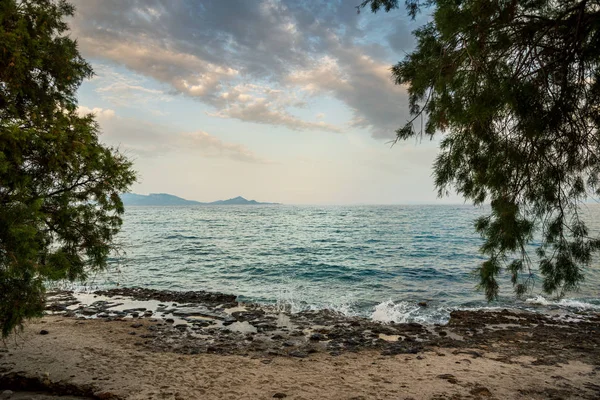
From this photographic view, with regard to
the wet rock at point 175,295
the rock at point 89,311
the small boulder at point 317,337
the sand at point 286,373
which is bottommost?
the wet rock at point 175,295

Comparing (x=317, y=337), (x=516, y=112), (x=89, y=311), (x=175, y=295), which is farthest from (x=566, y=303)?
(x=89, y=311)

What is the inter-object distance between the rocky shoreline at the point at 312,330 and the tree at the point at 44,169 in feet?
14.1

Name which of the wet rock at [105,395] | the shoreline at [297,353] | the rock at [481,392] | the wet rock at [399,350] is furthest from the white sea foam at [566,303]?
the wet rock at [105,395]

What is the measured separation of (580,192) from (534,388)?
4.06 meters

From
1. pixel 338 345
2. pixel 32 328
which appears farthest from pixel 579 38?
pixel 32 328

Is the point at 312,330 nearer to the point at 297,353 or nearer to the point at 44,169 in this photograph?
the point at 297,353

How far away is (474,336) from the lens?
10.7 meters

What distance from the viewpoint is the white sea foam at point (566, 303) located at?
48.1 ft

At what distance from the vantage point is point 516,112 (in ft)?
13.5

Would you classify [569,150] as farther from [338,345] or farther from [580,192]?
[338,345]

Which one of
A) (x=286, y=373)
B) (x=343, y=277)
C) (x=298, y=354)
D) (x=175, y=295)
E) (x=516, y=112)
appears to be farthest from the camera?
(x=343, y=277)

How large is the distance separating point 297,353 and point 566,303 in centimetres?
1417

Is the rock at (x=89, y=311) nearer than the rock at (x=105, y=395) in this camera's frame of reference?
No

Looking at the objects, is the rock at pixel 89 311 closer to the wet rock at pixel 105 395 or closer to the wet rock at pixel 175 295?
the wet rock at pixel 175 295
